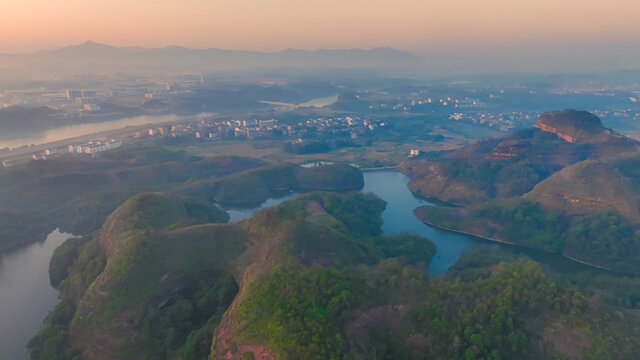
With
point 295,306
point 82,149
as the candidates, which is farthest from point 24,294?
point 82,149

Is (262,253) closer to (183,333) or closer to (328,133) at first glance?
(183,333)

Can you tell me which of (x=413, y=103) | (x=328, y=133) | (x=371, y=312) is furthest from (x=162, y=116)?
(x=371, y=312)

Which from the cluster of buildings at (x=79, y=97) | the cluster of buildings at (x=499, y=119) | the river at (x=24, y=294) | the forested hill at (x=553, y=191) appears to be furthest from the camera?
the cluster of buildings at (x=79, y=97)

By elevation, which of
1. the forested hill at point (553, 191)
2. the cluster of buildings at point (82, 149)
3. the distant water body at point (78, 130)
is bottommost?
the distant water body at point (78, 130)

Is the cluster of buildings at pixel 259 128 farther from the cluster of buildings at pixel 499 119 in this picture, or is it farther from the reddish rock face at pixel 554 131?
the reddish rock face at pixel 554 131

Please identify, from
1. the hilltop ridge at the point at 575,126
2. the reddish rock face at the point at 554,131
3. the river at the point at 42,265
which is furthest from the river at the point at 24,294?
the hilltop ridge at the point at 575,126

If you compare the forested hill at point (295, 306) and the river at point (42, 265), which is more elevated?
the forested hill at point (295, 306)
